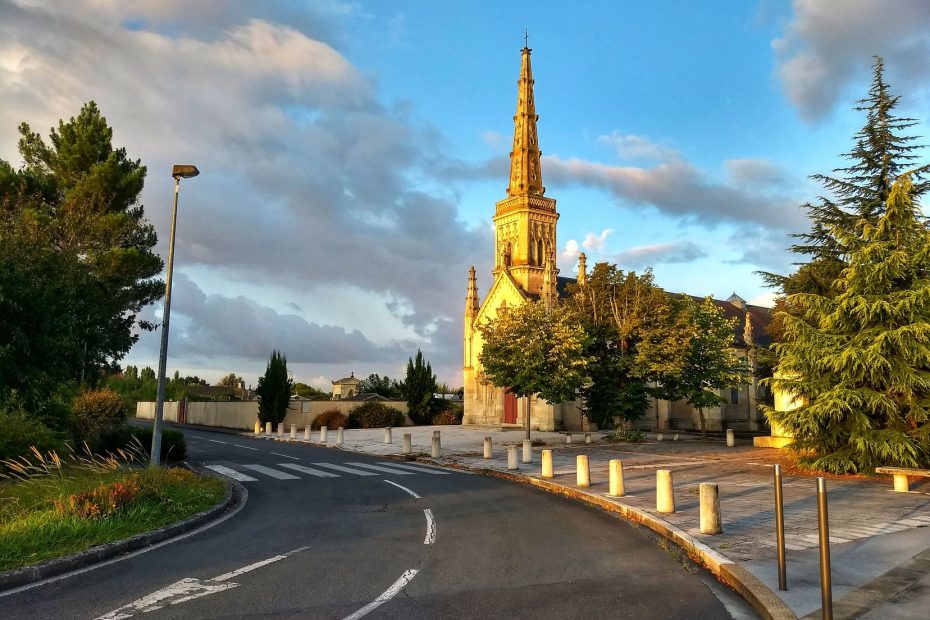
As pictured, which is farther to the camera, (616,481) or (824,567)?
(616,481)

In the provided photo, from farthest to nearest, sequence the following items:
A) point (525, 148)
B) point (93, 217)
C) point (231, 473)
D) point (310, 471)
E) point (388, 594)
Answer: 1. point (525, 148)
2. point (93, 217)
3. point (310, 471)
4. point (231, 473)
5. point (388, 594)

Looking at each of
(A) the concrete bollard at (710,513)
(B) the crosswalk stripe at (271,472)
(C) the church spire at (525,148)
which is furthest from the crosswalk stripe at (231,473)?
(C) the church spire at (525,148)

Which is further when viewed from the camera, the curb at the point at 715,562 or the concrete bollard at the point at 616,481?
the concrete bollard at the point at 616,481

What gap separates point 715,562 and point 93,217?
80.5 feet

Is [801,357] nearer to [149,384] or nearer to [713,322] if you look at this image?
[713,322]

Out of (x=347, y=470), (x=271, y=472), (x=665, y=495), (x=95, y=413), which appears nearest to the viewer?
(x=665, y=495)

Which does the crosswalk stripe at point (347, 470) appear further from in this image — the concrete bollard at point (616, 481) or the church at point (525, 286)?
the church at point (525, 286)

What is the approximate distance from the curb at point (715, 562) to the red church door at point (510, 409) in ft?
110

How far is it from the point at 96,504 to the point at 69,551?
1.95 m

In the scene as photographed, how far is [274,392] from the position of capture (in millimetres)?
43219

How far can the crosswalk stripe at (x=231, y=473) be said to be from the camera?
1697 cm

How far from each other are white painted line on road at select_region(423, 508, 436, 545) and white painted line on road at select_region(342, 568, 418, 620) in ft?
5.66

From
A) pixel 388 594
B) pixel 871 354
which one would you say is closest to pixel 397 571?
pixel 388 594

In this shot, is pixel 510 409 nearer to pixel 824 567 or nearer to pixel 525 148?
pixel 525 148
